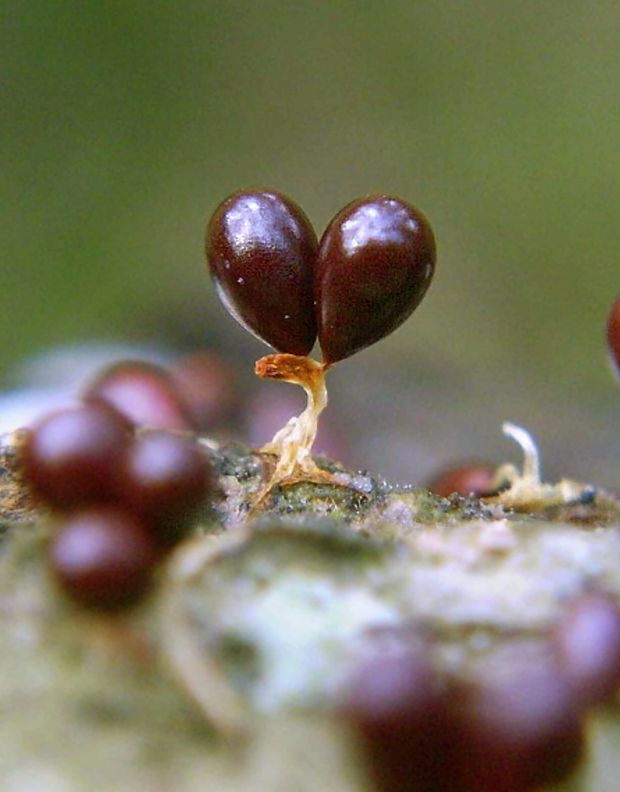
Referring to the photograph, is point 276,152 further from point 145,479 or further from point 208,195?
point 145,479

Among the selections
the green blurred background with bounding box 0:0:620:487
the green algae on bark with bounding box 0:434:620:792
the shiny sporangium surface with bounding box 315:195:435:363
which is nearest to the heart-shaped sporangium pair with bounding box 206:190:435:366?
the shiny sporangium surface with bounding box 315:195:435:363

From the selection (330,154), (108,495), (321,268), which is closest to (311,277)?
(321,268)

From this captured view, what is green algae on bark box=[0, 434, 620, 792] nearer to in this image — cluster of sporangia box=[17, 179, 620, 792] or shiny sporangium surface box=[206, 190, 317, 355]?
cluster of sporangia box=[17, 179, 620, 792]

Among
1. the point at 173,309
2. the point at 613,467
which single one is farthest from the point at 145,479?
the point at 173,309

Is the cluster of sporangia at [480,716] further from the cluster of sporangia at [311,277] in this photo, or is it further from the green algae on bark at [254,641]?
the cluster of sporangia at [311,277]

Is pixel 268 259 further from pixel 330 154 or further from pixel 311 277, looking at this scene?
pixel 330 154

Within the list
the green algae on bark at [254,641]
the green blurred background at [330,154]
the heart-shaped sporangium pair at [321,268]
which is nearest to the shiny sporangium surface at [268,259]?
the heart-shaped sporangium pair at [321,268]
